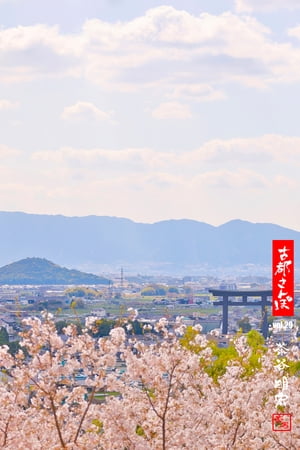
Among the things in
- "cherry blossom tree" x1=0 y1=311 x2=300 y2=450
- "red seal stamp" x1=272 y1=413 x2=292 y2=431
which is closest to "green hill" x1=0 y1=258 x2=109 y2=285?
"cherry blossom tree" x1=0 y1=311 x2=300 y2=450

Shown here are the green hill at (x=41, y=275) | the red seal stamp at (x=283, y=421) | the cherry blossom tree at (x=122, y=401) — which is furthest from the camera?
the green hill at (x=41, y=275)

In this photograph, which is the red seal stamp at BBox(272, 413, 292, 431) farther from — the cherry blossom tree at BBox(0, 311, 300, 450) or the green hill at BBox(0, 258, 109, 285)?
the green hill at BBox(0, 258, 109, 285)

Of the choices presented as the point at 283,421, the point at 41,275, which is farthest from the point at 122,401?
the point at 41,275

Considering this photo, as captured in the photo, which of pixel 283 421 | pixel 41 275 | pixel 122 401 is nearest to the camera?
pixel 283 421

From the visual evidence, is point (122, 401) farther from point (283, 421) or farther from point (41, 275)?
point (41, 275)

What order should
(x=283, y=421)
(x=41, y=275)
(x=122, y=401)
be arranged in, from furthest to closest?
(x=41, y=275), (x=122, y=401), (x=283, y=421)

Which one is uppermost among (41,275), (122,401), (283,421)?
(41,275)

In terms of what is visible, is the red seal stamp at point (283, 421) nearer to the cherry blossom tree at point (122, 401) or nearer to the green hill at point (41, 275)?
the cherry blossom tree at point (122, 401)

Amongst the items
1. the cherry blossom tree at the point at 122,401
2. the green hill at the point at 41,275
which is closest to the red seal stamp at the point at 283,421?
the cherry blossom tree at the point at 122,401

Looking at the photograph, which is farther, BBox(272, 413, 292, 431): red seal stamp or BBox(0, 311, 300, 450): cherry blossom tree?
BBox(272, 413, 292, 431): red seal stamp
